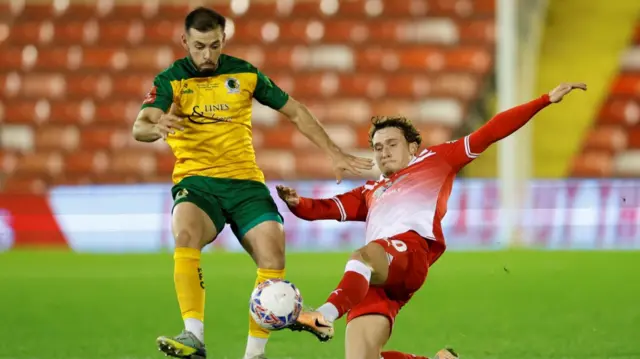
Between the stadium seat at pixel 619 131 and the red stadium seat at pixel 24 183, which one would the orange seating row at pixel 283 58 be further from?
the red stadium seat at pixel 24 183

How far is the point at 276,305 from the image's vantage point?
4.03 metres

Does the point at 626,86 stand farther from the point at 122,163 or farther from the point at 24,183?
the point at 24,183

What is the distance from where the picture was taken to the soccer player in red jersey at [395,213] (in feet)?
14.8

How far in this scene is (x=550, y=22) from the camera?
59.8ft

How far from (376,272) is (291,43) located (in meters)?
14.1

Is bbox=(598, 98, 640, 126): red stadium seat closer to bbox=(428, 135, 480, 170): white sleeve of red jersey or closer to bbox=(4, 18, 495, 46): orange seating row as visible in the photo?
bbox=(4, 18, 495, 46): orange seating row

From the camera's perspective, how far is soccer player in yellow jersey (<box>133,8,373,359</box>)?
5035mm

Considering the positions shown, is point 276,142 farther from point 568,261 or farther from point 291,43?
point 568,261

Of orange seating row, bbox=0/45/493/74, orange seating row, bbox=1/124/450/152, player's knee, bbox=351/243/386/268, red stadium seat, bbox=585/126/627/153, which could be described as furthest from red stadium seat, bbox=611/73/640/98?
player's knee, bbox=351/243/386/268

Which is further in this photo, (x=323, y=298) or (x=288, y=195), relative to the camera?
(x=323, y=298)

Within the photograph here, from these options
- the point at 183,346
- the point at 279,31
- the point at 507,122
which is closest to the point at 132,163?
the point at 279,31

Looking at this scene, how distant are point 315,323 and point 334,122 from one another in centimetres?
1314

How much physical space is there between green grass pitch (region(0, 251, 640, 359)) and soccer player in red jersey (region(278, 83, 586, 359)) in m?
0.96

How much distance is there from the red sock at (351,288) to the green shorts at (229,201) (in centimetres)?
98
